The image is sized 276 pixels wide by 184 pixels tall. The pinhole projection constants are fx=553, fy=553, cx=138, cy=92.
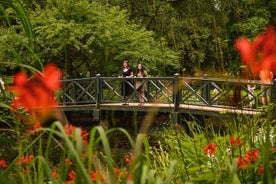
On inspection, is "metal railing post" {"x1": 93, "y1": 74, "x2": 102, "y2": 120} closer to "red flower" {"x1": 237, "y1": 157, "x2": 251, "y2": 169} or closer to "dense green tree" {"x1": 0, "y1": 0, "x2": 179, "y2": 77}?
"dense green tree" {"x1": 0, "y1": 0, "x2": 179, "y2": 77}

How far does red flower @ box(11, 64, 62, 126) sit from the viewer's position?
1.29 metres

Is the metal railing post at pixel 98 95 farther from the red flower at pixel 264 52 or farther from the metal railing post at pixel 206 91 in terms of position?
the red flower at pixel 264 52

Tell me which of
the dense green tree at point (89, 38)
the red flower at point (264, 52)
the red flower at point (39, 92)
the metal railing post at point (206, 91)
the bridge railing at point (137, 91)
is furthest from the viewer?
the dense green tree at point (89, 38)

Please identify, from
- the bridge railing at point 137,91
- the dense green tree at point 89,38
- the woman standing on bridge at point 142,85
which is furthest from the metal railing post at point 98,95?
the woman standing on bridge at point 142,85

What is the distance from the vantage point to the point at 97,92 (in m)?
18.5

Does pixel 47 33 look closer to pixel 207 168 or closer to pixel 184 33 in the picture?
pixel 184 33

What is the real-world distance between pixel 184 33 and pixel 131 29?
2.63 metres

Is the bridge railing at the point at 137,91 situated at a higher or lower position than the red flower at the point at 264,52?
lower

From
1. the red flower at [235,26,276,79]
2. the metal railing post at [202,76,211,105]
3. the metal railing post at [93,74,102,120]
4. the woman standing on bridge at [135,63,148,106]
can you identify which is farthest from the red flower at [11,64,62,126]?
the metal railing post at [93,74,102,120]

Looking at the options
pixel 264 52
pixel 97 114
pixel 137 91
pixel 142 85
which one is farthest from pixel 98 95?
pixel 264 52

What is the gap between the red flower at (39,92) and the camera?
129 cm

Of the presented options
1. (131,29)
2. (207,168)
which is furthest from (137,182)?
(131,29)

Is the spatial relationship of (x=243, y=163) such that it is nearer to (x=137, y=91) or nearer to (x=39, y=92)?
(x=39, y=92)

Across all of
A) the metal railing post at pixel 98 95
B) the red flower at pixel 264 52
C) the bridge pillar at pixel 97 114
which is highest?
the red flower at pixel 264 52
